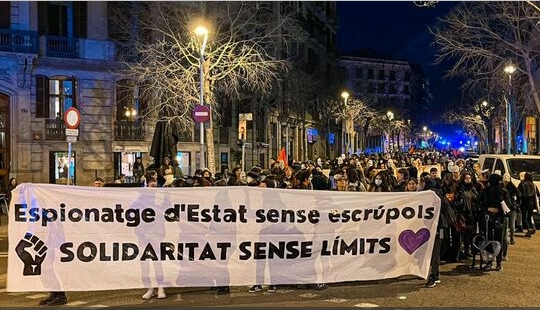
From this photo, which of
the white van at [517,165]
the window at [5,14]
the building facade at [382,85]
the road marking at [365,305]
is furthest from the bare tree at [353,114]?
the road marking at [365,305]

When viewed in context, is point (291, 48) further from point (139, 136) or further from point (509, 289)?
point (509, 289)

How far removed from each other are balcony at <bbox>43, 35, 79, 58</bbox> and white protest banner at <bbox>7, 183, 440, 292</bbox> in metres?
20.6

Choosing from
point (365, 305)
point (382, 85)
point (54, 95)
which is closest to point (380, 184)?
point (365, 305)

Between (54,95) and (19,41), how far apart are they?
281 cm

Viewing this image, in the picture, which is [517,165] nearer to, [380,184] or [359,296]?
[380,184]

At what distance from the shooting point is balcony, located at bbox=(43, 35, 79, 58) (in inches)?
1056

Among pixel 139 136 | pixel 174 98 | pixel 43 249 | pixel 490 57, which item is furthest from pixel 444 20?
pixel 43 249

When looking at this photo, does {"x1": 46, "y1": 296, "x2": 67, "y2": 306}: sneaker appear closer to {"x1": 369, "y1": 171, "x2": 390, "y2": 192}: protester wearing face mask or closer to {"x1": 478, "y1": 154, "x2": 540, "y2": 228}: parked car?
{"x1": 369, "y1": 171, "x2": 390, "y2": 192}: protester wearing face mask

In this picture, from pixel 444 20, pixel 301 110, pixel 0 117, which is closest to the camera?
pixel 444 20

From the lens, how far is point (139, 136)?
29.5 m

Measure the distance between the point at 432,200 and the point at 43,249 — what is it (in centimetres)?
565

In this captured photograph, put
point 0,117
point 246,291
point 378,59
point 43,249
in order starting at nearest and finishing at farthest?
point 43,249, point 246,291, point 0,117, point 378,59

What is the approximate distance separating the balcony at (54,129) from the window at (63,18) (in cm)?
408

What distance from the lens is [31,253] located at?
7.93m
